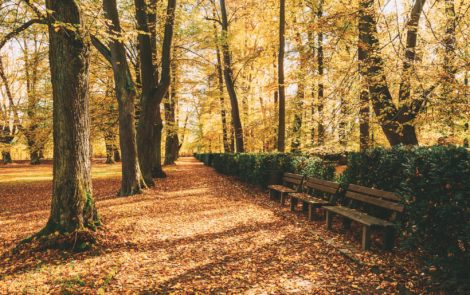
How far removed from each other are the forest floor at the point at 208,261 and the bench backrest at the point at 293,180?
1354 mm

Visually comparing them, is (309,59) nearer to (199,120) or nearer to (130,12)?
(130,12)

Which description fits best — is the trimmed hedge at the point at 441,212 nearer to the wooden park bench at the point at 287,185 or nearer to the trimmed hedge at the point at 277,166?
the trimmed hedge at the point at 277,166

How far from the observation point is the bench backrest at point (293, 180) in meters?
9.20

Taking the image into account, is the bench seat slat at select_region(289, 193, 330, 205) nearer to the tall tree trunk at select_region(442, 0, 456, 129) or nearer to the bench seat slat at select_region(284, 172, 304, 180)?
the bench seat slat at select_region(284, 172, 304, 180)

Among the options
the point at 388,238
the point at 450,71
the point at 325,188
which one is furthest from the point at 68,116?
the point at 450,71

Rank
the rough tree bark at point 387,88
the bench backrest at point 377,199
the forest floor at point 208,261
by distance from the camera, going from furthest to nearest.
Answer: the rough tree bark at point 387,88 → the bench backrest at point 377,199 → the forest floor at point 208,261

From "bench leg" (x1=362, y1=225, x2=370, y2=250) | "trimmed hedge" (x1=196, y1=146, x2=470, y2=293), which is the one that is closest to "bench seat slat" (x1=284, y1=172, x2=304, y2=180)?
"bench leg" (x1=362, y1=225, x2=370, y2=250)

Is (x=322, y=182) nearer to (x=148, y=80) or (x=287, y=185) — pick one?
(x=287, y=185)

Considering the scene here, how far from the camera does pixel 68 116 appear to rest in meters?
5.70

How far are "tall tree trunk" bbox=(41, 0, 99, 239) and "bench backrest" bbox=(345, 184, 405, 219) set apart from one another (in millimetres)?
5154

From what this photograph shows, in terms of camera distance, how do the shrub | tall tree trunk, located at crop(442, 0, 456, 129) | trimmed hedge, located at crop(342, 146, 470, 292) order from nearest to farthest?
trimmed hedge, located at crop(342, 146, 470, 292), tall tree trunk, located at crop(442, 0, 456, 129), the shrub

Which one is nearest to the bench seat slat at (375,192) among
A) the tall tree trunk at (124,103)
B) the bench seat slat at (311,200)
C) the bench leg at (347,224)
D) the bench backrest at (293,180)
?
the bench leg at (347,224)

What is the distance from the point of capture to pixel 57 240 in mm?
5410

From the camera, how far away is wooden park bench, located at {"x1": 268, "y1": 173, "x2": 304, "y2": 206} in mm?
9180
